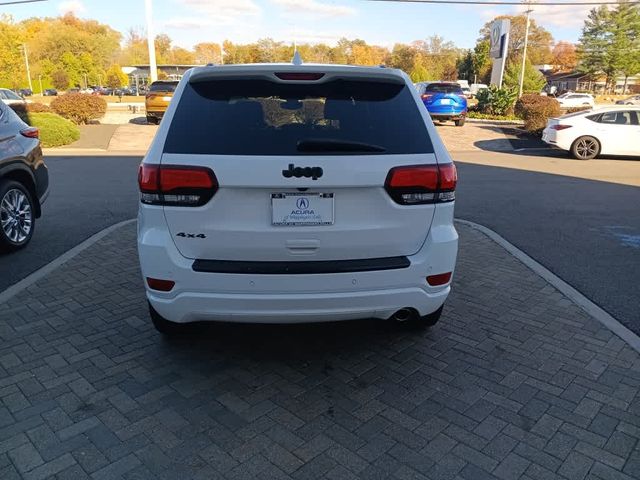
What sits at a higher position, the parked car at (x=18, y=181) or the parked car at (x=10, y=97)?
the parked car at (x=10, y=97)

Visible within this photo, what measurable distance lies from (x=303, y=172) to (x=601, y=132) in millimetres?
14724

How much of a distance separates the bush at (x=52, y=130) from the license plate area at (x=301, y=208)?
1743cm

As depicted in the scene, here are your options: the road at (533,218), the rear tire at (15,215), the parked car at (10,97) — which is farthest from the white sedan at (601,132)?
the parked car at (10,97)

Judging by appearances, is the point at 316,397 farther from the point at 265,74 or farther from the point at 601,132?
the point at 601,132

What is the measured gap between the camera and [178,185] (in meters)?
2.88

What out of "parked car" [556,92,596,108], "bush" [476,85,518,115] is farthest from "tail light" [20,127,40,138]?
"parked car" [556,92,596,108]

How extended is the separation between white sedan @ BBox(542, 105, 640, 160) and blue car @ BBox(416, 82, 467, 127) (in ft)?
26.9

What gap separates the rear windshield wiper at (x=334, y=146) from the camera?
294 centimetres

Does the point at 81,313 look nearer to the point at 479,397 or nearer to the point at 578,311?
the point at 479,397

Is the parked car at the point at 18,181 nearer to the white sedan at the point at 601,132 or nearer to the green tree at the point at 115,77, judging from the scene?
the white sedan at the point at 601,132

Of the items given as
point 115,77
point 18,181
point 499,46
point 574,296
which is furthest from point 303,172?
point 115,77

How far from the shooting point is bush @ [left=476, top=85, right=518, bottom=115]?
88.3ft

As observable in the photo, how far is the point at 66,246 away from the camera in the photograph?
6.30m

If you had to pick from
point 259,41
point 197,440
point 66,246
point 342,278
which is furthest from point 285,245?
point 259,41
